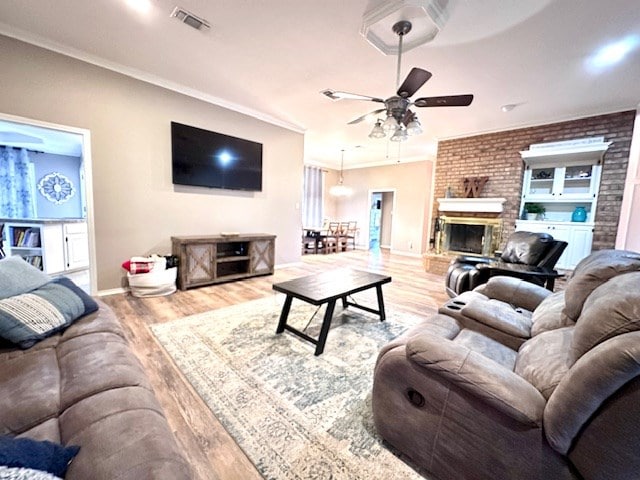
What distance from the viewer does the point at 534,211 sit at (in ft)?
16.0

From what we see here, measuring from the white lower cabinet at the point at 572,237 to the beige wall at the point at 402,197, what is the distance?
10.2 ft

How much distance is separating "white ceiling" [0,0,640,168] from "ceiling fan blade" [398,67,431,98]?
52 cm

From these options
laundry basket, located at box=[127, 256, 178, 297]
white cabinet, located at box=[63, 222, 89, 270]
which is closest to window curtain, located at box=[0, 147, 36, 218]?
white cabinet, located at box=[63, 222, 89, 270]

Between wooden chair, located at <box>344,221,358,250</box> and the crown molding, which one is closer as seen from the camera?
the crown molding

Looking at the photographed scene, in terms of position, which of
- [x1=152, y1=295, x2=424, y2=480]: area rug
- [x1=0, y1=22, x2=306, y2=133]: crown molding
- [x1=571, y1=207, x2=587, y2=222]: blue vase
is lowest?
[x1=152, y1=295, x2=424, y2=480]: area rug

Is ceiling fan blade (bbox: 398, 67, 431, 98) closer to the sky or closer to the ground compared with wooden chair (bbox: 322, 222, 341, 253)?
closer to the sky

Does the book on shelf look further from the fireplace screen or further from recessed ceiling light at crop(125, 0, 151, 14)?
the fireplace screen

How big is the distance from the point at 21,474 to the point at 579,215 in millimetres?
6319

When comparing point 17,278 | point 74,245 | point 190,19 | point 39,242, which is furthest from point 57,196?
point 17,278

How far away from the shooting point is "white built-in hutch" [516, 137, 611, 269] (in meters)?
4.24

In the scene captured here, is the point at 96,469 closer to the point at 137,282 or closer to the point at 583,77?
the point at 137,282

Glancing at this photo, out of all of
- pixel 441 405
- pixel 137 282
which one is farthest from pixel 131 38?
pixel 441 405

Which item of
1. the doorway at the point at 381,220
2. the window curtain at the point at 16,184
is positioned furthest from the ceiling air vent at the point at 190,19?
the doorway at the point at 381,220

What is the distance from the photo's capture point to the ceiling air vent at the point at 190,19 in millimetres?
2268
